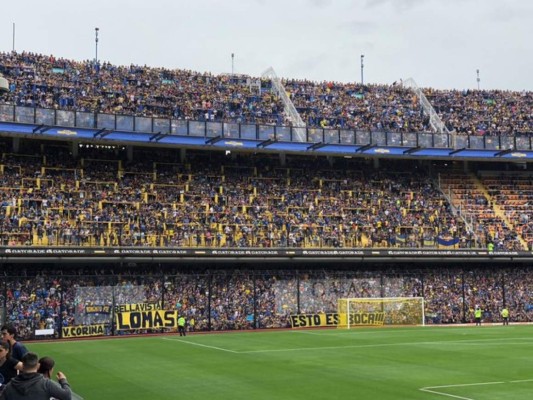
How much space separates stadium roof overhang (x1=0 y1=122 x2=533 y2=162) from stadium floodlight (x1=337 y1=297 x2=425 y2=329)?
44.5ft

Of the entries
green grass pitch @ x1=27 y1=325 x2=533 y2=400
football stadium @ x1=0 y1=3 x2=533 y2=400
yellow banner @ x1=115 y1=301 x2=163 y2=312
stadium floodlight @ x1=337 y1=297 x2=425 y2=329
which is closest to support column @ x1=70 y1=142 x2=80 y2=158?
football stadium @ x1=0 y1=3 x2=533 y2=400

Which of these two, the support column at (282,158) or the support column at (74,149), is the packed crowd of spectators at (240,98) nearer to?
the support column at (74,149)

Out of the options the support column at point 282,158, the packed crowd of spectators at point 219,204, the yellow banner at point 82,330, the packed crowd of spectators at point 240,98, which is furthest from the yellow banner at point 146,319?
the support column at point 282,158

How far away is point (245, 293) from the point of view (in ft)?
153

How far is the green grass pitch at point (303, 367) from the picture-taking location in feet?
60.7

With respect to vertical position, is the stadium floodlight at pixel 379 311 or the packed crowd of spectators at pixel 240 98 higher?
the packed crowd of spectators at pixel 240 98

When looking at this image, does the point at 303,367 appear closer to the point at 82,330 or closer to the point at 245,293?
the point at 82,330

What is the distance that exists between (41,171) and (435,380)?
119 ft

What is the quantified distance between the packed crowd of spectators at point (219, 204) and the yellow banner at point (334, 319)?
546 cm

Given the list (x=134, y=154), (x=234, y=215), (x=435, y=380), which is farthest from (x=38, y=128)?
(x=435, y=380)

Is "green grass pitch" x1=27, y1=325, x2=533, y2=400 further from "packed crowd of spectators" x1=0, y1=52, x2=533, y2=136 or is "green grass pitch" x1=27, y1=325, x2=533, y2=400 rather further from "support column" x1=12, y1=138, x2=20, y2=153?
"packed crowd of spectators" x1=0, y1=52, x2=533, y2=136

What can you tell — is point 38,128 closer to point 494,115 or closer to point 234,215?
point 234,215

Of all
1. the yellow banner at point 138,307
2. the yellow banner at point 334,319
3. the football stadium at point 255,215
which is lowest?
the yellow banner at point 334,319

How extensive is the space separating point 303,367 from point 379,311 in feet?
79.3
